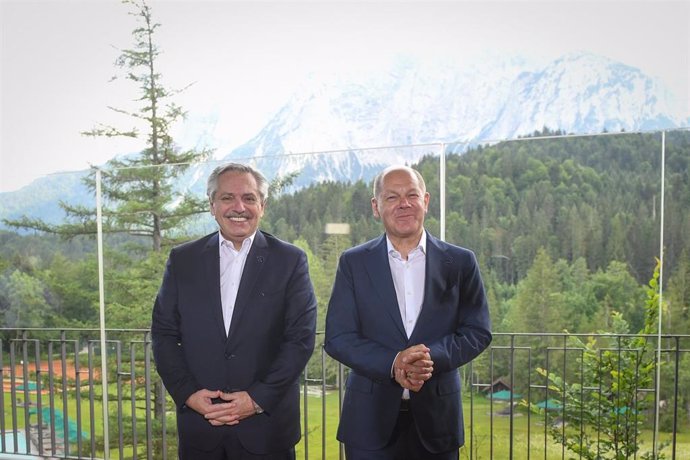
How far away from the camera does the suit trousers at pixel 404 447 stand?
1.81 meters

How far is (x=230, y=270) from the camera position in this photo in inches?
80.9

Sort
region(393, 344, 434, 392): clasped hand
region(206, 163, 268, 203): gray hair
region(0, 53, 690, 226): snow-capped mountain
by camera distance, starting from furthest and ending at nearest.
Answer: region(0, 53, 690, 226): snow-capped mountain
region(206, 163, 268, 203): gray hair
region(393, 344, 434, 392): clasped hand

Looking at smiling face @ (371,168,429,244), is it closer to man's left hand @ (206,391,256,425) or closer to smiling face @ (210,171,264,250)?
smiling face @ (210,171,264,250)

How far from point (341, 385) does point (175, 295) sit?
152 cm

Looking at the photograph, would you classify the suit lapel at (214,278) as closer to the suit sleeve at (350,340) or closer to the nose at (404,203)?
the suit sleeve at (350,340)

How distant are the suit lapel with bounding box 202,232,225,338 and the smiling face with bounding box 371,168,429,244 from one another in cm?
54

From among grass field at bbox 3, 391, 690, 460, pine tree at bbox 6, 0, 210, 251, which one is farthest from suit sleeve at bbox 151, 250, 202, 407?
pine tree at bbox 6, 0, 210, 251

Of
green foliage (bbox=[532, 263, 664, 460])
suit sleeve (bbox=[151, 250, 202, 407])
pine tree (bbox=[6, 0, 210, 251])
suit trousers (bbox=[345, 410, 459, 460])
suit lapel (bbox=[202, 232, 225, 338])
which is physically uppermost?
pine tree (bbox=[6, 0, 210, 251])

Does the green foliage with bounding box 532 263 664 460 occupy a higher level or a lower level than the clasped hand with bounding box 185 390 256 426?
lower

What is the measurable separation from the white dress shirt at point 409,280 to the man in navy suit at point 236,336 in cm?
30

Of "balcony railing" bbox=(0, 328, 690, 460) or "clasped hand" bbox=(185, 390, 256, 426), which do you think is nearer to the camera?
"clasped hand" bbox=(185, 390, 256, 426)

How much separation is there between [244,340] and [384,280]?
0.47 meters

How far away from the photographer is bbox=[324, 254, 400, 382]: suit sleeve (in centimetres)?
175

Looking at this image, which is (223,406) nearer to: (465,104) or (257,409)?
(257,409)
